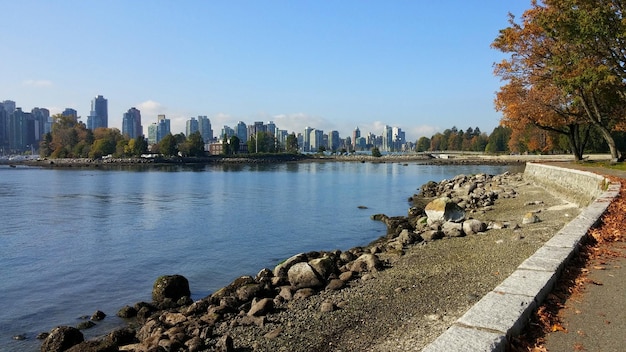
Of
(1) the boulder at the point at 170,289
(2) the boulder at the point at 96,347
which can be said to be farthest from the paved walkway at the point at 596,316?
(1) the boulder at the point at 170,289

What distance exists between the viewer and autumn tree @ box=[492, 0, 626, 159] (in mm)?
24781

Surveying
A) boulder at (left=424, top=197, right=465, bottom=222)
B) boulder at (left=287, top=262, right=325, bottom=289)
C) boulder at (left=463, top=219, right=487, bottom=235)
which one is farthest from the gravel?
boulder at (left=424, top=197, right=465, bottom=222)

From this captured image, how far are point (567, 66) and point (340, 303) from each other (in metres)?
26.4

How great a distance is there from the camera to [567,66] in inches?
1121

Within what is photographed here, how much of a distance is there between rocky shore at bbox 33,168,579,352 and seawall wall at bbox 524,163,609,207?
4852 millimetres

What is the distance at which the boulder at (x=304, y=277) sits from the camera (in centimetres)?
1077

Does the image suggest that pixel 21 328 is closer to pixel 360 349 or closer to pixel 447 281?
pixel 360 349

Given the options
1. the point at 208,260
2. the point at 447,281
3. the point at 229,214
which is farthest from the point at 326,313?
the point at 229,214

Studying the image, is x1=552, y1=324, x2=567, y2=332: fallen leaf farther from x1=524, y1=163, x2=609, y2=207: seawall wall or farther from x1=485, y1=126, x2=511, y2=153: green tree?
x1=485, y1=126, x2=511, y2=153: green tree

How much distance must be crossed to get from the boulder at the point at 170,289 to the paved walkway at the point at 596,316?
9.62 meters

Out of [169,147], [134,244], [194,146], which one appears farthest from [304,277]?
[194,146]

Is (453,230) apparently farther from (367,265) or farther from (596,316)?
(596,316)

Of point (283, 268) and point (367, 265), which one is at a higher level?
point (367, 265)

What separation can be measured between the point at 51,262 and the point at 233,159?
507 ft
